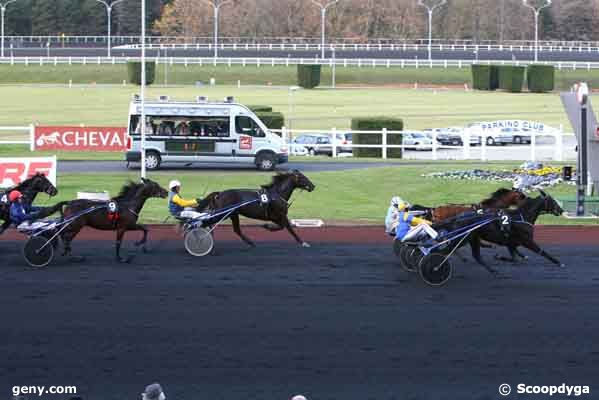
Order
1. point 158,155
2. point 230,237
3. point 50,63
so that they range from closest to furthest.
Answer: point 230,237
point 158,155
point 50,63

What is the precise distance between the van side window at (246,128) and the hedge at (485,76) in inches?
1779

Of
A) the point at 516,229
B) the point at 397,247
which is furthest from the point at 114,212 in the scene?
the point at 516,229

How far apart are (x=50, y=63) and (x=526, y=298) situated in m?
72.5

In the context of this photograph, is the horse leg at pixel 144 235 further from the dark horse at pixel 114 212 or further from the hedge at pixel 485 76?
the hedge at pixel 485 76

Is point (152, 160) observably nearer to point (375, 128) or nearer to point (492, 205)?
point (375, 128)

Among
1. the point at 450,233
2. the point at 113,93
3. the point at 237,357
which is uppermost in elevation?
the point at 113,93

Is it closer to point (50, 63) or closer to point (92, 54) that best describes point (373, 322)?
point (50, 63)

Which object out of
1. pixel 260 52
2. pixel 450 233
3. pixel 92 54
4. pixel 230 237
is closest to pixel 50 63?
pixel 92 54

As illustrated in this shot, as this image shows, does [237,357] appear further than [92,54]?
No

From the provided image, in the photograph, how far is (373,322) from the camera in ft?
42.2

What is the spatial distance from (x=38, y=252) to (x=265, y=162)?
15.2 meters

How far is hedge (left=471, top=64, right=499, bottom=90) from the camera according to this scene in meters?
73.6

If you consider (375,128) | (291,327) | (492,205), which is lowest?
(291,327)

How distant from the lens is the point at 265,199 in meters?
17.3
